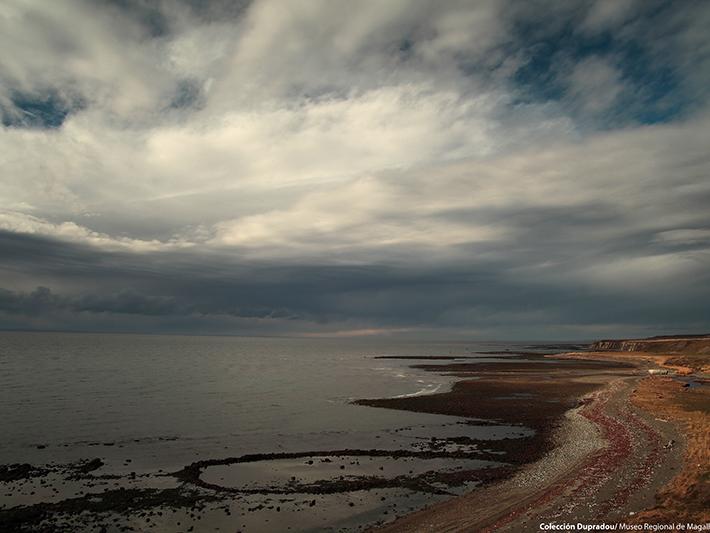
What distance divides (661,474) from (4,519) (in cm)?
3366

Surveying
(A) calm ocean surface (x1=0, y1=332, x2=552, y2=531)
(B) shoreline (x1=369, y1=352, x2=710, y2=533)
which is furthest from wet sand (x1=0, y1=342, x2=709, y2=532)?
(A) calm ocean surface (x1=0, y1=332, x2=552, y2=531)

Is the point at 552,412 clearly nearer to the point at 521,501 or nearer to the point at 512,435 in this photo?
the point at 512,435

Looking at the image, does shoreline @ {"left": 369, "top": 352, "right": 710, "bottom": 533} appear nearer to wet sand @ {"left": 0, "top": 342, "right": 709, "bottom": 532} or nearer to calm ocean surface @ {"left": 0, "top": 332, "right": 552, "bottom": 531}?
wet sand @ {"left": 0, "top": 342, "right": 709, "bottom": 532}

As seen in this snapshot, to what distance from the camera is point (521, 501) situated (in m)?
22.9

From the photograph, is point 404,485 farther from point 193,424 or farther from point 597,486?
point 193,424

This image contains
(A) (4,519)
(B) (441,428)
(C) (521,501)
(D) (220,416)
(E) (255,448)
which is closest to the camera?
(A) (4,519)

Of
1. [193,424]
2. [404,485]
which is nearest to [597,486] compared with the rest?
[404,485]

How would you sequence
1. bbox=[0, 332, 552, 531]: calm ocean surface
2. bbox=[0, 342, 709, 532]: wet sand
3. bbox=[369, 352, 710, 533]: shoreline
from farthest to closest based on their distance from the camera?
1. bbox=[0, 332, 552, 531]: calm ocean surface
2. bbox=[0, 342, 709, 532]: wet sand
3. bbox=[369, 352, 710, 533]: shoreline

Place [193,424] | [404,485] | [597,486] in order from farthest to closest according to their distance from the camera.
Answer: [193,424] → [404,485] → [597,486]

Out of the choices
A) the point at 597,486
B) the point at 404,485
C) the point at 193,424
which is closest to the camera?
the point at 597,486

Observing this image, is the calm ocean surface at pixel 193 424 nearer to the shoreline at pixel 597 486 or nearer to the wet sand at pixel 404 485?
the wet sand at pixel 404 485

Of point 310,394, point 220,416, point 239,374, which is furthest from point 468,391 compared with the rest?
point 239,374

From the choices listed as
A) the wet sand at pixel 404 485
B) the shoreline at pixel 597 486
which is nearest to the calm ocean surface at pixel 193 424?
the wet sand at pixel 404 485

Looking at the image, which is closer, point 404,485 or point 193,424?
point 404,485
